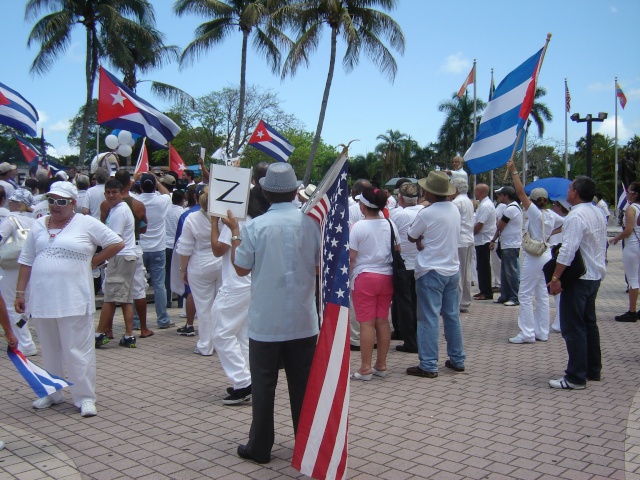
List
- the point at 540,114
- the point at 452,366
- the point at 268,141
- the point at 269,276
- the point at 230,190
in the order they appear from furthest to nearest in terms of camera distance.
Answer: the point at 540,114 → the point at 268,141 → the point at 452,366 → the point at 230,190 → the point at 269,276

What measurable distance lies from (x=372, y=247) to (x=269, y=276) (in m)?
2.62

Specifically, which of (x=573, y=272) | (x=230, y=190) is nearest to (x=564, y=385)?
(x=573, y=272)

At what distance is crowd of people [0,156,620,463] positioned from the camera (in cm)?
436

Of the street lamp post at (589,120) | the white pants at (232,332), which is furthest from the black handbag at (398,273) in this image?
the street lamp post at (589,120)

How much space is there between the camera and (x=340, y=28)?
31422 mm

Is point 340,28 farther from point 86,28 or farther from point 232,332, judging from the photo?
point 232,332

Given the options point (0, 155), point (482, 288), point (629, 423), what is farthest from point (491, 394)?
point (0, 155)

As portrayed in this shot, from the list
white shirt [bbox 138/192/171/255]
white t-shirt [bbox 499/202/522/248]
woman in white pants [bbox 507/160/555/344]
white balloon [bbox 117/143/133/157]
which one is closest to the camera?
woman in white pants [bbox 507/160/555/344]

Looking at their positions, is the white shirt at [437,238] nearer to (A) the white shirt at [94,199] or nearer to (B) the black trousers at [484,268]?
(A) the white shirt at [94,199]

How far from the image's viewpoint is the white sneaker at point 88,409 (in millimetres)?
5453

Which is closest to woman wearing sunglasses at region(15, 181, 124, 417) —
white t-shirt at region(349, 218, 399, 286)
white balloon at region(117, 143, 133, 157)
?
white t-shirt at region(349, 218, 399, 286)

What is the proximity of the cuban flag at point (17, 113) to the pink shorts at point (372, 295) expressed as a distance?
686 cm

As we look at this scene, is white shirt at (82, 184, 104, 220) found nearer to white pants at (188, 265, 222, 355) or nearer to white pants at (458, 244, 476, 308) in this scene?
white pants at (188, 265, 222, 355)

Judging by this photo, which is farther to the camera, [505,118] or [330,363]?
[505,118]
